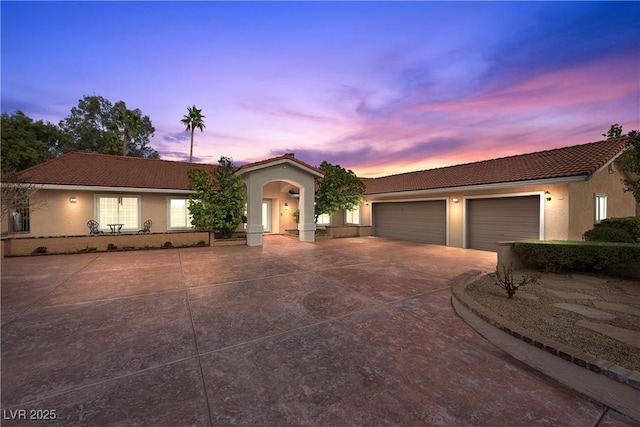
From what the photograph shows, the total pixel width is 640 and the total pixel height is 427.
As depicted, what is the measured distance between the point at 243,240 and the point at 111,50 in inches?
424

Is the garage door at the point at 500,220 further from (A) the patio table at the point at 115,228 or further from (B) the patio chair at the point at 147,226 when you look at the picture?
(A) the patio table at the point at 115,228

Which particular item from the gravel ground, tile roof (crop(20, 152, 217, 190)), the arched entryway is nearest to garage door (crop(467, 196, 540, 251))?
the gravel ground

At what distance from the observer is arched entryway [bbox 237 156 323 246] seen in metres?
12.8

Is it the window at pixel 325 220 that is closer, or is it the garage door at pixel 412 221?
the garage door at pixel 412 221

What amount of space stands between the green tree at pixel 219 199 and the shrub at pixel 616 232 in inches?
545

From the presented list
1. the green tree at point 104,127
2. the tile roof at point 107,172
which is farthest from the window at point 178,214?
the green tree at point 104,127

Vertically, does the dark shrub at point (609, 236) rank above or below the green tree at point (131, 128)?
below

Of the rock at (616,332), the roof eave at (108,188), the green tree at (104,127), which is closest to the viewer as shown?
the rock at (616,332)

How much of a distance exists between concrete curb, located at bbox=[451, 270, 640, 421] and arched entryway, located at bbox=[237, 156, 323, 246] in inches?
420

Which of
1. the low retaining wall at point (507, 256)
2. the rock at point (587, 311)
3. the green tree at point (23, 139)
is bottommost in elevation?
the rock at point (587, 311)

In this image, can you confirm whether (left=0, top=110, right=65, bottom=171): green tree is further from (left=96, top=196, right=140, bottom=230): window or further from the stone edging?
the stone edging

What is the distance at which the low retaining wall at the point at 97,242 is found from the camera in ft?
32.8

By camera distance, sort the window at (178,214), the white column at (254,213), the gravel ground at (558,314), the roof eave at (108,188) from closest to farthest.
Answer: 1. the gravel ground at (558,314)
2. the roof eave at (108,188)
3. the white column at (254,213)
4. the window at (178,214)

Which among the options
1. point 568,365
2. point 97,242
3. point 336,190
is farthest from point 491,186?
point 97,242
